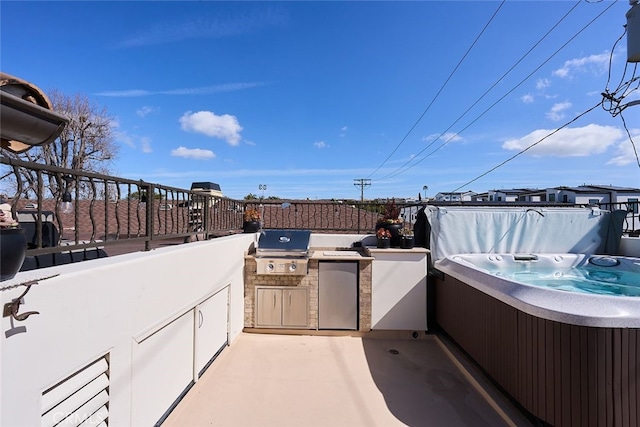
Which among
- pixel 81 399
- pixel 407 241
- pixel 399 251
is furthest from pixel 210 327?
pixel 407 241

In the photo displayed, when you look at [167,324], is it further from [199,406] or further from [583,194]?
[583,194]

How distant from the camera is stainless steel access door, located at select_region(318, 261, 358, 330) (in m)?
4.00

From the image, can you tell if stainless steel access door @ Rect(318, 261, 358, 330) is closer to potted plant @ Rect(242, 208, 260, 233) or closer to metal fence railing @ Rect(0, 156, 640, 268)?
metal fence railing @ Rect(0, 156, 640, 268)

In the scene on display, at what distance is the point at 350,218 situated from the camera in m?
5.87

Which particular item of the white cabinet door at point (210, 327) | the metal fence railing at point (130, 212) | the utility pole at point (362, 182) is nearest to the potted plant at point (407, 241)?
the metal fence railing at point (130, 212)

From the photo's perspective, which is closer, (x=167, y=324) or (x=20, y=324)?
(x=20, y=324)

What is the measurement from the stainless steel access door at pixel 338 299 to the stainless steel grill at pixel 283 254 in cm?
39

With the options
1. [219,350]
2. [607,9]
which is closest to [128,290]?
[219,350]

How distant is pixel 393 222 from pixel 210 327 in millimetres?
3026

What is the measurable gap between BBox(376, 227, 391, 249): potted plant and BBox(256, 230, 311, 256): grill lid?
1.14 meters

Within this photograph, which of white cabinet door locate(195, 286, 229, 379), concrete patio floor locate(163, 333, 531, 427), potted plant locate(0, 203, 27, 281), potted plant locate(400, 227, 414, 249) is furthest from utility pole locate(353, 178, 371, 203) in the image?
potted plant locate(0, 203, 27, 281)

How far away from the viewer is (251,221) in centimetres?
476

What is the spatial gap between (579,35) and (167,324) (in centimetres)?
1172

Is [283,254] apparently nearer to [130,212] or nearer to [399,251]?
[399,251]
